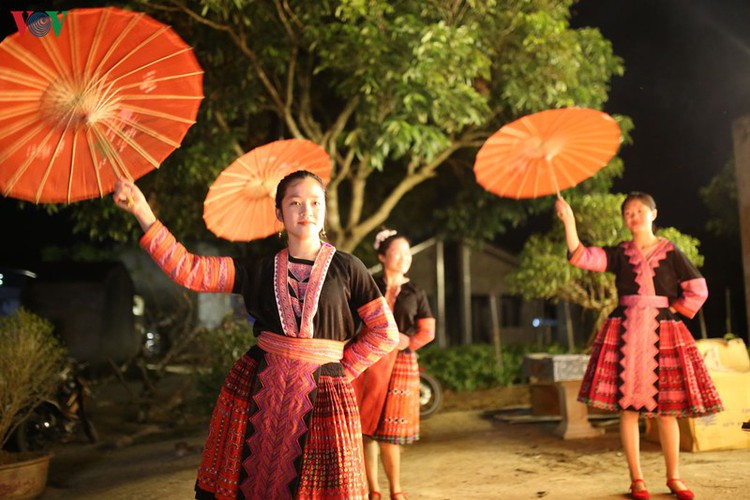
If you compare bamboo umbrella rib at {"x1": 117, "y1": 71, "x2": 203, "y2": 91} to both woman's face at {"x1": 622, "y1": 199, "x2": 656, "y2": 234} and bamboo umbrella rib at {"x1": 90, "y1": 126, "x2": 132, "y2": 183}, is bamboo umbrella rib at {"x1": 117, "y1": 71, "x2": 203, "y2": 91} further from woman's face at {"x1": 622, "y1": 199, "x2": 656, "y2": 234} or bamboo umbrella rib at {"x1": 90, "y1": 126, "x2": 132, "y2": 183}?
woman's face at {"x1": 622, "y1": 199, "x2": 656, "y2": 234}

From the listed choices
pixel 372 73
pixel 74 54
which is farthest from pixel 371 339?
pixel 372 73

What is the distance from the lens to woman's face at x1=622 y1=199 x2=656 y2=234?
4.22m

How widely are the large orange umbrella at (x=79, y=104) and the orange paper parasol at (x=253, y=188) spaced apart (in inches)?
43.2

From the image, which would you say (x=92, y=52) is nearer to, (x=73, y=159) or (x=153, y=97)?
(x=153, y=97)

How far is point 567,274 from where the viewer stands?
7.85m

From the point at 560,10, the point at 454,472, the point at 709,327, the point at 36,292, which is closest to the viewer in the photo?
the point at 454,472

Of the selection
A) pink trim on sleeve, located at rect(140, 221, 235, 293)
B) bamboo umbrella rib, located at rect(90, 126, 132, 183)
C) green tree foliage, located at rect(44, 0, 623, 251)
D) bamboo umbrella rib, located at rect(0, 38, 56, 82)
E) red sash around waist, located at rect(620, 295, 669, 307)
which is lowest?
red sash around waist, located at rect(620, 295, 669, 307)

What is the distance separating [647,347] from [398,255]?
1619 millimetres

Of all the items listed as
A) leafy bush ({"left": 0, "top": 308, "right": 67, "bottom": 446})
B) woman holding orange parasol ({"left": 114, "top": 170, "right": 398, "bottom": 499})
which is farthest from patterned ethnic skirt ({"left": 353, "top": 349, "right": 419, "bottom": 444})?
leafy bush ({"left": 0, "top": 308, "right": 67, "bottom": 446})

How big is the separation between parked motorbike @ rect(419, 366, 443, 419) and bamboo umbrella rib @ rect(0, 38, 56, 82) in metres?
6.54

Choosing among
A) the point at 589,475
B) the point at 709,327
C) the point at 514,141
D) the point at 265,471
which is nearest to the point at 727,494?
the point at 589,475

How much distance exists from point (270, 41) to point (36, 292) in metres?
10.8

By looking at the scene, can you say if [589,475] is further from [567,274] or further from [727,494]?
[567,274]

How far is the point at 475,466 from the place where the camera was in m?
5.43
